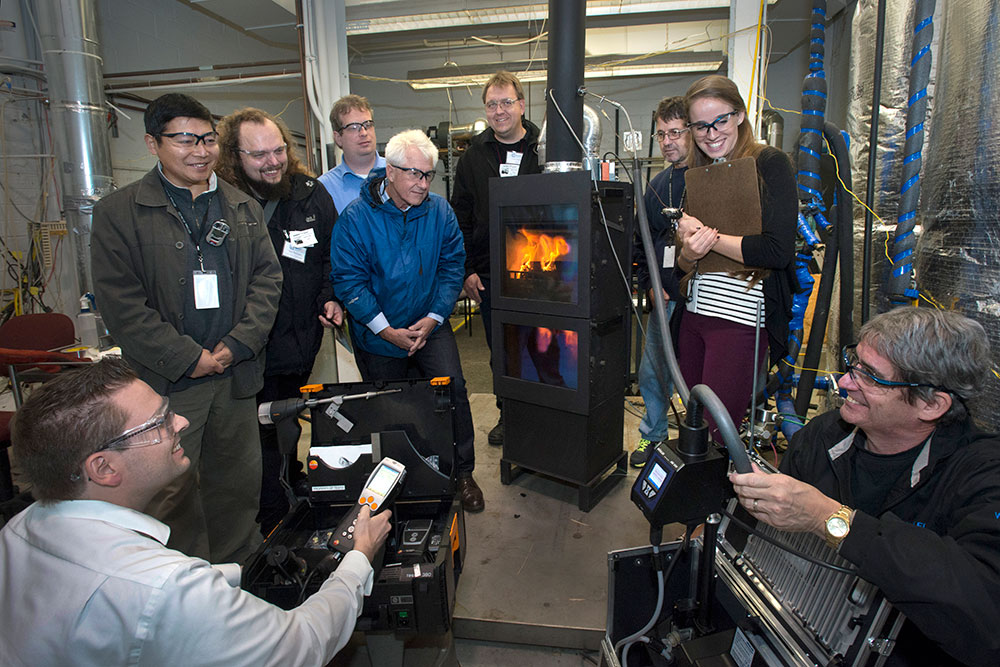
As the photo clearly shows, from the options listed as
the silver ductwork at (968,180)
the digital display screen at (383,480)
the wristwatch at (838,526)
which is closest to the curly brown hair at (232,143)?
the digital display screen at (383,480)

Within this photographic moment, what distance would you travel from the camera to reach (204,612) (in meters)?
0.73

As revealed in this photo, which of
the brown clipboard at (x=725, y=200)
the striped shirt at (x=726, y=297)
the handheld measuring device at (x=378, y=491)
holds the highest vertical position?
the brown clipboard at (x=725, y=200)

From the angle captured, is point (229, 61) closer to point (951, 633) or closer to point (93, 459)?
point (93, 459)

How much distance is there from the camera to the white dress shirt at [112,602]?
2.29 ft

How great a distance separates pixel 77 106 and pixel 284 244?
1828mm

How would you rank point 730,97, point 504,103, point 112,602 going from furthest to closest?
point 504,103
point 730,97
point 112,602

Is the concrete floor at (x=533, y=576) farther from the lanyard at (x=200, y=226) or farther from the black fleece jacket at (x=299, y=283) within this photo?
the lanyard at (x=200, y=226)

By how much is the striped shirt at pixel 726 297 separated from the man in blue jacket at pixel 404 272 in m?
0.89

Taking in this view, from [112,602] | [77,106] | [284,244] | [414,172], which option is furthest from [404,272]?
[77,106]

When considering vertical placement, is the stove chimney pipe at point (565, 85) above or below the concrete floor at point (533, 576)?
above

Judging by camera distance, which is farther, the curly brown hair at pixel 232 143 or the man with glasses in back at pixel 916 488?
the curly brown hair at pixel 232 143

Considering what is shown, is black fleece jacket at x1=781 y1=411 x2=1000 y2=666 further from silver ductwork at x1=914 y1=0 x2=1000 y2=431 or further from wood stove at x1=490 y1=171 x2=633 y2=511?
wood stove at x1=490 y1=171 x2=633 y2=511

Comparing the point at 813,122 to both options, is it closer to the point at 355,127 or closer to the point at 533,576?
the point at 355,127

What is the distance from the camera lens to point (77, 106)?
2.83m
